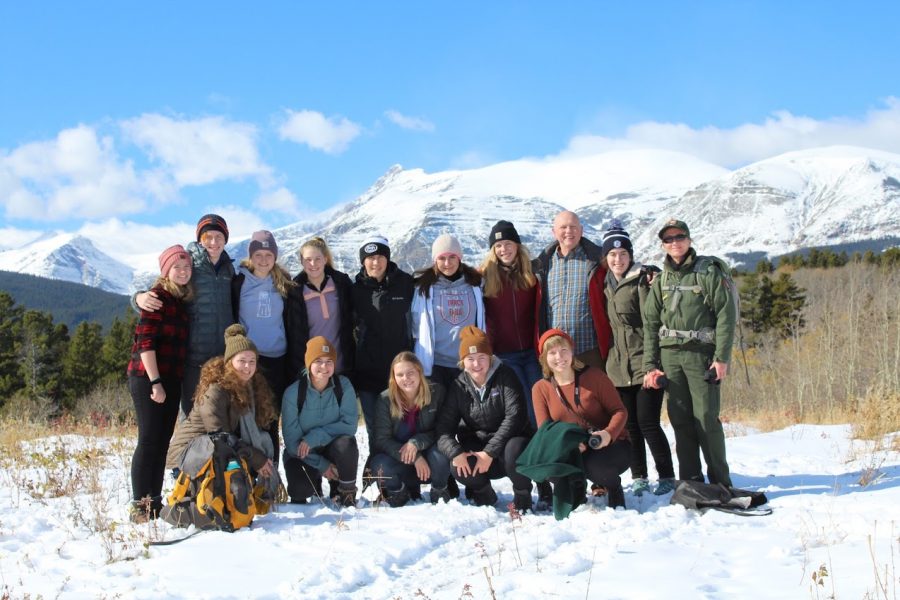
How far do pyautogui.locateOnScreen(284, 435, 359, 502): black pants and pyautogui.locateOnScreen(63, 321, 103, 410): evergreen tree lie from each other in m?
40.8

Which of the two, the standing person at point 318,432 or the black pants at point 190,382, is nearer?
the black pants at point 190,382

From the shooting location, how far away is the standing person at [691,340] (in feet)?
18.1

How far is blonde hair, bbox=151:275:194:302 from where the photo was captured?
5609mm

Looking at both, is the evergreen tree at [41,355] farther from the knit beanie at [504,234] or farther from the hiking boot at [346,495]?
the knit beanie at [504,234]

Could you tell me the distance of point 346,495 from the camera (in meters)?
5.90

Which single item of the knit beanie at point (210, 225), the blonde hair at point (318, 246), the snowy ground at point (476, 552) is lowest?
the snowy ground at point (476, 552)

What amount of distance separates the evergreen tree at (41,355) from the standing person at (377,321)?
120 ft

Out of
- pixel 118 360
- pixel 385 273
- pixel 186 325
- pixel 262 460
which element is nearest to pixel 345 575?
pixel 262 460

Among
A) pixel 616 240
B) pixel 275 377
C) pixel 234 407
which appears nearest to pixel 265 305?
pixel 275 377

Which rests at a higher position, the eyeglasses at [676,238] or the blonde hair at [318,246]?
the blonde hair at [318,246]

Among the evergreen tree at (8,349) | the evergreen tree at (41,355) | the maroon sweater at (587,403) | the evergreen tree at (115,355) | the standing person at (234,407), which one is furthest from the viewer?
the evergreen tree at (115,355)

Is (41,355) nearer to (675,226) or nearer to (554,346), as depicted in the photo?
(554,346)

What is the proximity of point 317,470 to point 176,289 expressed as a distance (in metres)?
1.85

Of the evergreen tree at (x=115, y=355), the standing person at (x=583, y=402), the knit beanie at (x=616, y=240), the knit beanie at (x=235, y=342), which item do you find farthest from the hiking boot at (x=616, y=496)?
the evergreen tree at (x=115, y=355)
